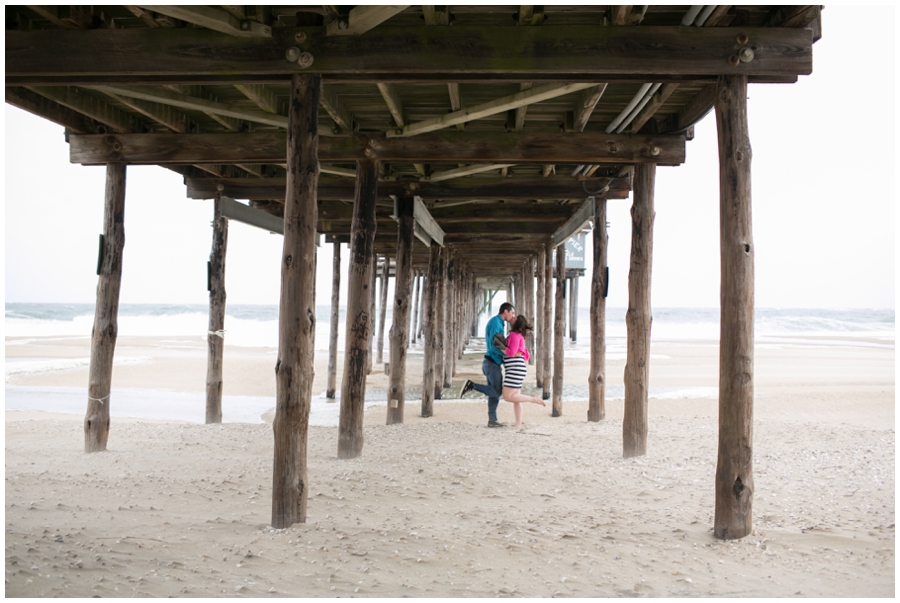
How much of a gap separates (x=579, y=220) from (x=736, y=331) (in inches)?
187

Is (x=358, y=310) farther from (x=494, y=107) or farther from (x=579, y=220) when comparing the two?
(x=579, y=220)

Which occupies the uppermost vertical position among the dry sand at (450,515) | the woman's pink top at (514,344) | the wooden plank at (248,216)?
the wooden plank at (248,216)

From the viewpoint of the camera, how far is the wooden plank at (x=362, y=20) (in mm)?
3877

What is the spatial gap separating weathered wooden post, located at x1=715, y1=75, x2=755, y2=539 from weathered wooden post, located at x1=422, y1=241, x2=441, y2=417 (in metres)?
6.19

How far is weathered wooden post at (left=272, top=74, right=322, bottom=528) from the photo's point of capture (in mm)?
4207

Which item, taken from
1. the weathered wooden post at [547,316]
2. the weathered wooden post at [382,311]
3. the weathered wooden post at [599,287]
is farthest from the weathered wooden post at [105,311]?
the weathered wooden post at [382,311]

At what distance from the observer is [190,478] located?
18.0 ft

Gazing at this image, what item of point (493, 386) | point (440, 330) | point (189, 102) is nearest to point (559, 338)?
point (493, 386)

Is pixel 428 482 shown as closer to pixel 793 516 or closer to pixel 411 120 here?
pixel 793 516

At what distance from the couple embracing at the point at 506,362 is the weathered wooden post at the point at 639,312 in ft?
7.40

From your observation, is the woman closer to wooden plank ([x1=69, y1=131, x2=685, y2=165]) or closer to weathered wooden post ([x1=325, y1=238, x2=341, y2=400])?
wooden plank ([x1=69, y1=131, x2=685, y2=165])

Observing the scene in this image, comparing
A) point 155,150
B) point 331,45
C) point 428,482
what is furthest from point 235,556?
point 155,150

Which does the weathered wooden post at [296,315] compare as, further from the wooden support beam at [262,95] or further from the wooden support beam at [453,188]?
the wooden support beam at [453,188]

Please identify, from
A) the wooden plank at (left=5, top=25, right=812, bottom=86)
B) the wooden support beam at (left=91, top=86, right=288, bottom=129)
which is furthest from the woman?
the wooden plank at (left=5, top=25, right=812, bottom=86)
